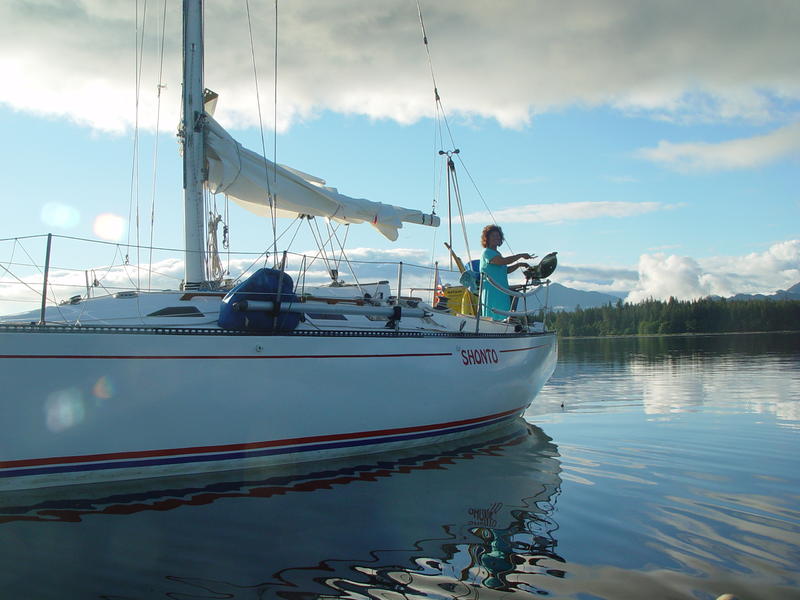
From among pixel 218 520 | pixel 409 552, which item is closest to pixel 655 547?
pixel 409 552

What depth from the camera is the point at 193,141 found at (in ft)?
25.9

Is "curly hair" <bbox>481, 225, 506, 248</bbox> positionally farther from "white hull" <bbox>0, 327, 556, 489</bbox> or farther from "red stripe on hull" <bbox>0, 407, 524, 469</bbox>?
"red stripe on hull" <bbox>0, 407, 524, 469</bbox>

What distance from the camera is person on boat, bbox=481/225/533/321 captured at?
355 inches

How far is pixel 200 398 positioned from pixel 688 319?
9802 cm

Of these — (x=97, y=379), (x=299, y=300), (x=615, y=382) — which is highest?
(x=299, y=300)

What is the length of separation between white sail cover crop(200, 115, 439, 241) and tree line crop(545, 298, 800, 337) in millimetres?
80255

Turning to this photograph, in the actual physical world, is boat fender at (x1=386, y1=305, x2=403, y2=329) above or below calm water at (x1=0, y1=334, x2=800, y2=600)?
above

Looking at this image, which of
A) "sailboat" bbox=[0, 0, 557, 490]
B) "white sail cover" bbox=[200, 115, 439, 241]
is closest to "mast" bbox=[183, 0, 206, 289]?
"sailboat" bbox=[0, 0, 557, 490]

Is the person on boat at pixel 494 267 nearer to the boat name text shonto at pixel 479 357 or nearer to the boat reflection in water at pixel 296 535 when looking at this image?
the boat name text shonto at pixel 479 357

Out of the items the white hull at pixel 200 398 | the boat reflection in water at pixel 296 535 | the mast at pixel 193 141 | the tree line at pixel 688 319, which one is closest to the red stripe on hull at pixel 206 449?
the white hull at pixel 200 398

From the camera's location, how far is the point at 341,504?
491cm

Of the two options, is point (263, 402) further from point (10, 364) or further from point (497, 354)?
point (497, 354)

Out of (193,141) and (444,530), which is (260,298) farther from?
(193,141)

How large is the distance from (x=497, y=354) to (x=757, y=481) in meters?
3.37
